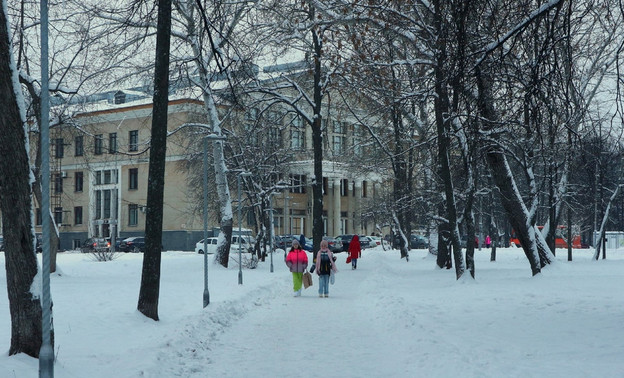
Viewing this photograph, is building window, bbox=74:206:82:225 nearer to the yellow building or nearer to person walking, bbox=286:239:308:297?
the yellow building

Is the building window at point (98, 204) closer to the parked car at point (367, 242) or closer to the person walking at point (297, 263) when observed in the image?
the parked car at point (367, 242)

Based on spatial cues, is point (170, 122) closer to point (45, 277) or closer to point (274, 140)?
point (274, 140)

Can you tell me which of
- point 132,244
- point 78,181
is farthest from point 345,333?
point 78,181

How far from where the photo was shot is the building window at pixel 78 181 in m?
83.6

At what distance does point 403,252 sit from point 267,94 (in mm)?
18359

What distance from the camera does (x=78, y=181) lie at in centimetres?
8388

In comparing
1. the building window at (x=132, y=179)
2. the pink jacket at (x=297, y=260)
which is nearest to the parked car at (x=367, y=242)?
the building window at (x=132, y=179)

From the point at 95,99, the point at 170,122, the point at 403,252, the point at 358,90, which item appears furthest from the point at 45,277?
the point at 170,122

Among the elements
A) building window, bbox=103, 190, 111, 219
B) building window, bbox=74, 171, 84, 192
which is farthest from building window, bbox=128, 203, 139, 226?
building window, bbox=74, 171, 84, 192

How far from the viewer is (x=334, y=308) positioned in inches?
779

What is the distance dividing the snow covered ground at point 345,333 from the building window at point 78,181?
200 feet

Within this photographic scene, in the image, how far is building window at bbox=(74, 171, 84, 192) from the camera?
83.6m

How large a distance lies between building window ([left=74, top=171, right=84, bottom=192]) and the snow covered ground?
200 ft

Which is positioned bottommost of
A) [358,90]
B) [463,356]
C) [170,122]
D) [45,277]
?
[463,356]
